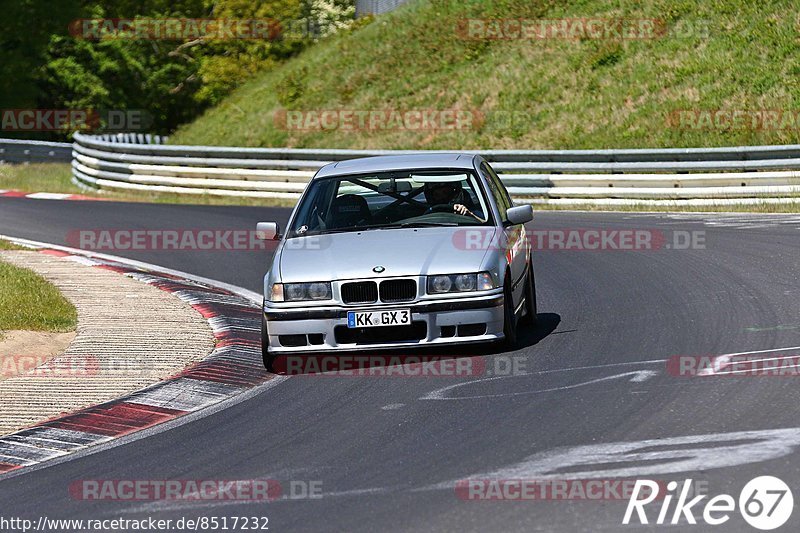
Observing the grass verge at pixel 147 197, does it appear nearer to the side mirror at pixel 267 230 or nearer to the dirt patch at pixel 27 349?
the side mirror at pixel 267 230

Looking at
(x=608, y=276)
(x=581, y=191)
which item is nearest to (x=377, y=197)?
(x=608, y=276)

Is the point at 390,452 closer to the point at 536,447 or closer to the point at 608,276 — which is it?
the point at 536,447

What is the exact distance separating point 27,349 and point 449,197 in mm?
3806

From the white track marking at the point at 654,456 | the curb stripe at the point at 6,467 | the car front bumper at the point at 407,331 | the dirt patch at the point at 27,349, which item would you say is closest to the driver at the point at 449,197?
the car front bumper at the point at 407,331

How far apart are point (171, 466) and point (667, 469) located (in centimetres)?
273

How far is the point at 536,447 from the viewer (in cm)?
716

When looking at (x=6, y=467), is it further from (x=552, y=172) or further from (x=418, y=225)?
(x=552, y=172)

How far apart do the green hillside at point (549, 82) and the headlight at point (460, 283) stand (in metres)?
18.4

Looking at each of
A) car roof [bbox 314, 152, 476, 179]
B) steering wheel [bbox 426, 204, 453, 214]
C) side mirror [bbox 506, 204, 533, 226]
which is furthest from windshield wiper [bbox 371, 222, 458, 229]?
car roof [bbox 314, 152, 476, 179]

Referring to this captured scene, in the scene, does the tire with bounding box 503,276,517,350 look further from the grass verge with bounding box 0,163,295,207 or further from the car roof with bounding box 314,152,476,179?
the grass verge with bounding box 0,163,295,207

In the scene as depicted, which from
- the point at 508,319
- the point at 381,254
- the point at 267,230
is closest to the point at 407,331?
the point at 381,254

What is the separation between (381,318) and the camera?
9719mm

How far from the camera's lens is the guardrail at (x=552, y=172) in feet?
70.2

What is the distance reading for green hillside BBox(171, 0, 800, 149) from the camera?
1156 inches
